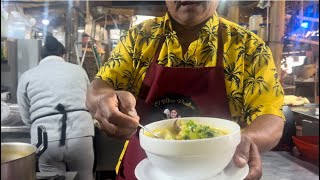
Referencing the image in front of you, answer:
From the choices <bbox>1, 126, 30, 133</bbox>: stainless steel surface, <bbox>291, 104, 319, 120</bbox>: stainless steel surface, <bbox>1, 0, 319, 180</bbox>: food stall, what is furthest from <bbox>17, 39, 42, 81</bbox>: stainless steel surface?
<bbox>291, 104, 319, 120</bbox>: stainless steel surface

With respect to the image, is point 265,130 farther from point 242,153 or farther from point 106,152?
point 106,152

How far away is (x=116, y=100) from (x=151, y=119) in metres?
0.12

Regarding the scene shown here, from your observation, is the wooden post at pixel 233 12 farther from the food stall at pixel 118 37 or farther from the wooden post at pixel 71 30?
the wooden post at pixel 71 30

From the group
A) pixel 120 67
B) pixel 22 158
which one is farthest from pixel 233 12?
pixel 22 158

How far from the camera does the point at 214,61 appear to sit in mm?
657

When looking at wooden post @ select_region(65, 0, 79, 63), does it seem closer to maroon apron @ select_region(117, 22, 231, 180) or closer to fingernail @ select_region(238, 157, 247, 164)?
maroon apron @ select_region(117, 22, 231, 180)

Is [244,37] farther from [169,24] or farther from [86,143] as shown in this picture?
[86,143]

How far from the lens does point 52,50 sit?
680mm

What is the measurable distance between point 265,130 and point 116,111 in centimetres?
28

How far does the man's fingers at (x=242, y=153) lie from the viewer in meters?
0.50

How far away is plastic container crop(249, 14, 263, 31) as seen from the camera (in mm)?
673

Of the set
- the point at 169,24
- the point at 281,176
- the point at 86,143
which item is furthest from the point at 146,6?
the point at 281,176

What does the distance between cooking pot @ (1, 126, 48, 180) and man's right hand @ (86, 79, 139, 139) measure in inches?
6.0

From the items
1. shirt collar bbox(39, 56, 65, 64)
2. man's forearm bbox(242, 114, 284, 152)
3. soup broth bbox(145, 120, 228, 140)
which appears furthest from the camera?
shirt collar bbox(39, 56, 65, 64)
